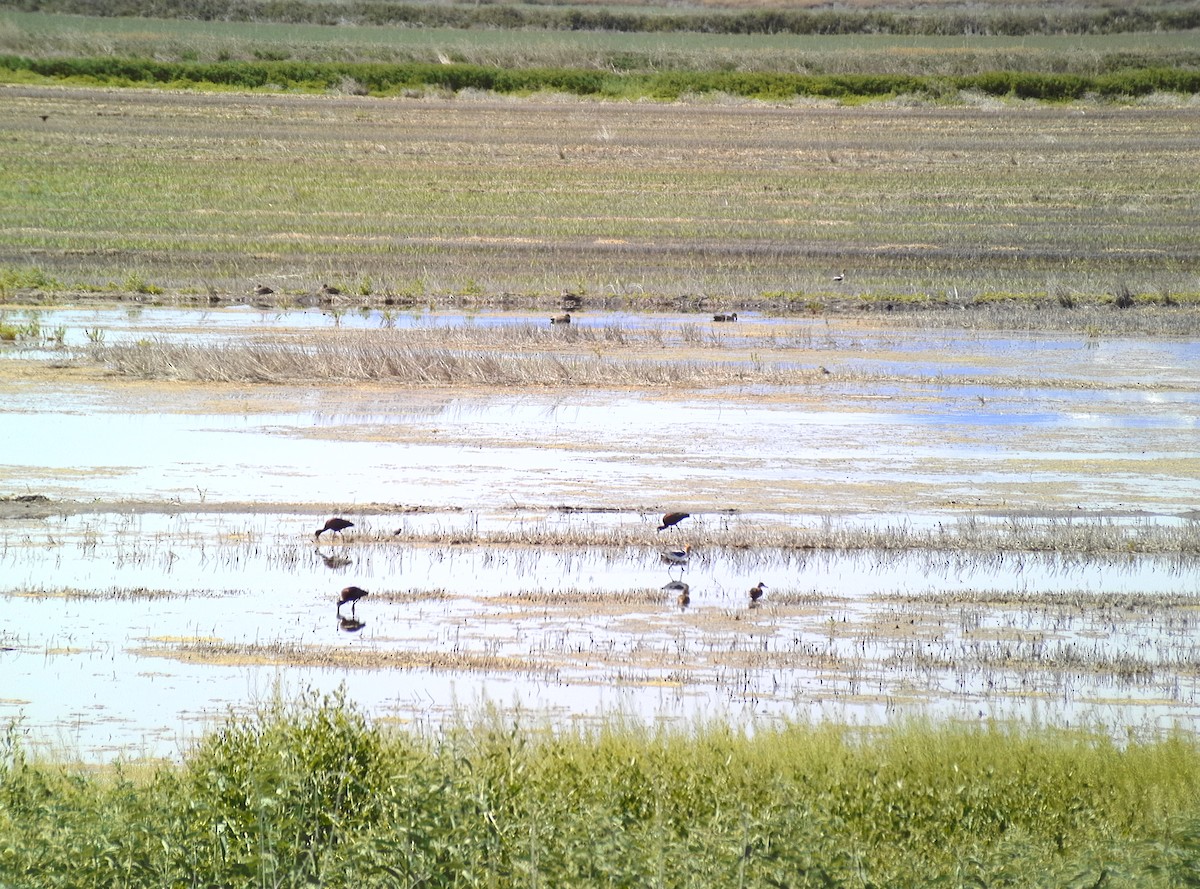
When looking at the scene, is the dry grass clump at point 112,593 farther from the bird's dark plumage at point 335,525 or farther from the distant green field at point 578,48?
the distant green field at point 578,48

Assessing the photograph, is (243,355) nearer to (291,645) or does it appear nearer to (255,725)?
(291,645)

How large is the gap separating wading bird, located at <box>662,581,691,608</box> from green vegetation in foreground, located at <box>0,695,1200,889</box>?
2806 millimetres

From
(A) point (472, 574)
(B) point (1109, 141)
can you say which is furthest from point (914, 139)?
Result: (A) point (472, 574)

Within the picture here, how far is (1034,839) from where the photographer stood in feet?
22.4

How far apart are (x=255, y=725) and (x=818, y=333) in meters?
17.1

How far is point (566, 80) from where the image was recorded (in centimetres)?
5538

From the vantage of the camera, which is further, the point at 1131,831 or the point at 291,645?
the point at 291,645

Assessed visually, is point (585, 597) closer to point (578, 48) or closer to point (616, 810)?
point (616, 810)

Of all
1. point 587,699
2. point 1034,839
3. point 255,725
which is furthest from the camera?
point 587,699

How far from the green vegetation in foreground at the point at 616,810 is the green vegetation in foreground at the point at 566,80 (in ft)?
157

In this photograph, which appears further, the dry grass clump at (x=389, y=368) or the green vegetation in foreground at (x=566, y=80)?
the green vegetation in foreground at (x=566, y=80)

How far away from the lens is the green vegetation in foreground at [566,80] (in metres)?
53.5

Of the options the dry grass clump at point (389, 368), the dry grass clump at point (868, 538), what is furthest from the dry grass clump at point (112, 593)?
the dry grass clump at point (389, 368)

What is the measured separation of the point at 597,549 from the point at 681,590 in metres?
1.10
